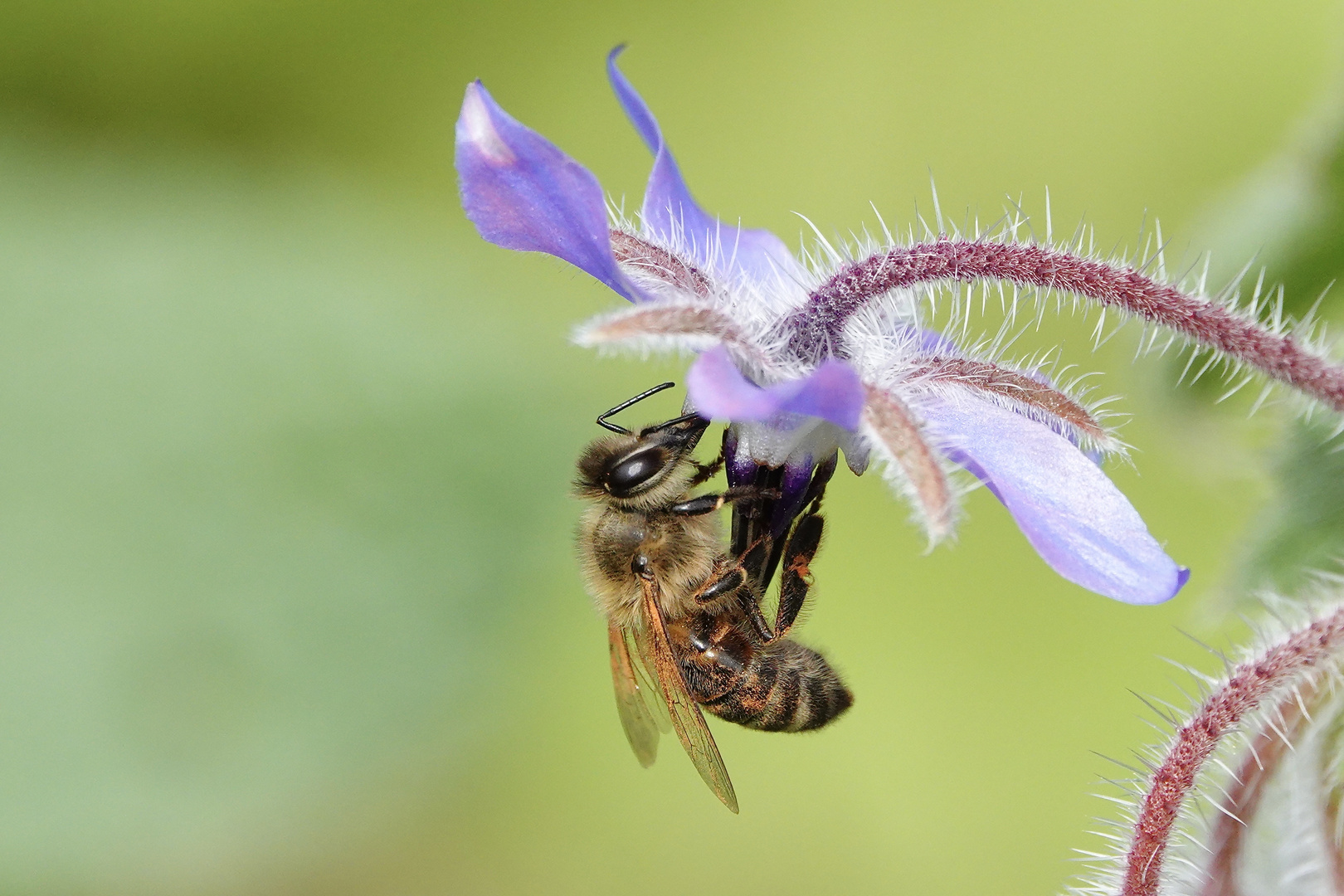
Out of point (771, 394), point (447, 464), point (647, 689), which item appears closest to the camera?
point (771, 394)

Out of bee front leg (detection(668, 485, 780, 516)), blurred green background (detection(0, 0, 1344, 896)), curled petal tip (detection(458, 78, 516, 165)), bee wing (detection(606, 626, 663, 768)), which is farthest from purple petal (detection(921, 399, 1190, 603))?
blurred green background (detection(0, 0, 1344, 896))

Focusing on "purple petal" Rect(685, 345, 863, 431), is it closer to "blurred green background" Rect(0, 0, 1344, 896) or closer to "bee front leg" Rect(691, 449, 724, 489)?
"bee front leg" Rect(691, 449, 724, 489)

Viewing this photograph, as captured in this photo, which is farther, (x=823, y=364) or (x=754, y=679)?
(x=754, y=679)

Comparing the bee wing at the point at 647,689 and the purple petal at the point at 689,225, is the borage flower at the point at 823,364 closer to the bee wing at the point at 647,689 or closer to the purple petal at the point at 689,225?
the purple petal at the point at 689,225

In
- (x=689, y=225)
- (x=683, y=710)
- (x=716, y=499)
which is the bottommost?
(x=683, y=710)

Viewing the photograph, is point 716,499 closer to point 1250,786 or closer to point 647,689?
point 647,689

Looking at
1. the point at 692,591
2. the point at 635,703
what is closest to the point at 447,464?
the point at 635,703

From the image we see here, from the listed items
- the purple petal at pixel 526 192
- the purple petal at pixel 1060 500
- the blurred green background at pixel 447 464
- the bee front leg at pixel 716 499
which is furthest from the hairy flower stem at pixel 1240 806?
the blurred green background at pixel 447 464
